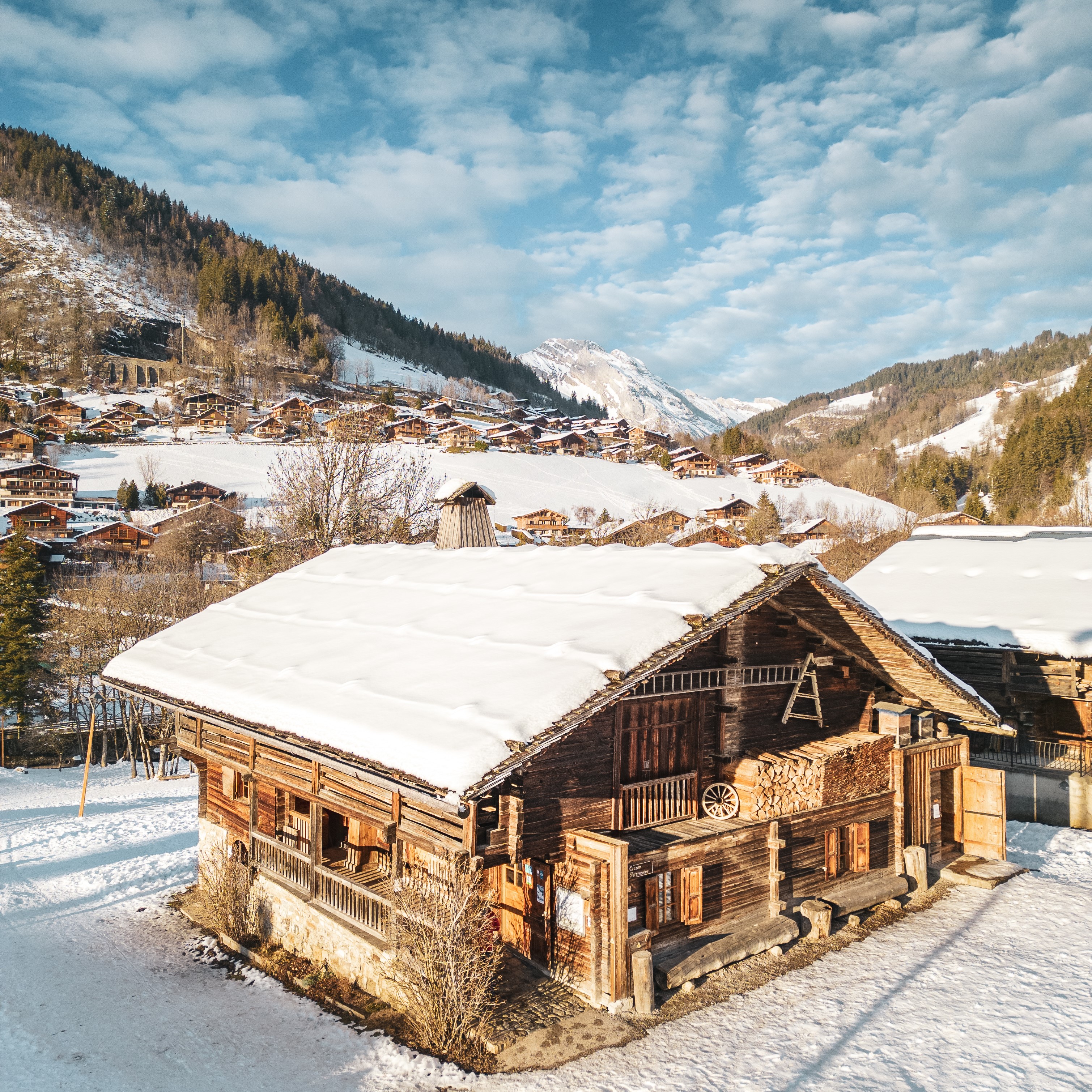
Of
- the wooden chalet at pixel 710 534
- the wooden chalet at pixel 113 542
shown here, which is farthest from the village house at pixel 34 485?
the wooden chalet at pixel 710 534

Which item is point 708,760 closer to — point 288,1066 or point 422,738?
point 422,738

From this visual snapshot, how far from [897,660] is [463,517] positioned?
10114 millimetres

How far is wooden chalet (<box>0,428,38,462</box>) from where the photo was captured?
290 ft

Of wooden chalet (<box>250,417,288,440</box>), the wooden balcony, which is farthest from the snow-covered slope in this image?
the wooden balcony

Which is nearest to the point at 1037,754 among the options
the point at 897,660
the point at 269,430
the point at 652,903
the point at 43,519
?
the point at 897,660

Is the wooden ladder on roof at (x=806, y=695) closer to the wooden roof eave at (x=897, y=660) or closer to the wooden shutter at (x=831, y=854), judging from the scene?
the wooden roof eave at (x=897, y=660)

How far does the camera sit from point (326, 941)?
36.2 feet

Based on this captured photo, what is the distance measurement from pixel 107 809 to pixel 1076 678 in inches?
1061

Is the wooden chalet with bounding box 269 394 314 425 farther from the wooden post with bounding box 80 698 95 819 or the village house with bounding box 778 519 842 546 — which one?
the wooden post with bounding box 80 698 95 819

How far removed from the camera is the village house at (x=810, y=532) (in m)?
75.5

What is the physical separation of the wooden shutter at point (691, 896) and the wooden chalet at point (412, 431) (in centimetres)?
10776

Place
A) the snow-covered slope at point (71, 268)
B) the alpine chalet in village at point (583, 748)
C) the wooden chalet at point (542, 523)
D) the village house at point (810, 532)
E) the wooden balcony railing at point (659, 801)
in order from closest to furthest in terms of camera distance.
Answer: the alpine chalet in village at point (583, 748) → the wooden balcony railing at point (659, 801) → the village house at point (810, 532) → the wooden chalet at point (542, 523) → the snow-covered slope at point (71, 268)

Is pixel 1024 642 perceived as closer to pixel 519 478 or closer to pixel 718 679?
pixel 718 679

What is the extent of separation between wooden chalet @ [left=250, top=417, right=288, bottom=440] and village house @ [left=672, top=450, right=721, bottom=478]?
191 ft
